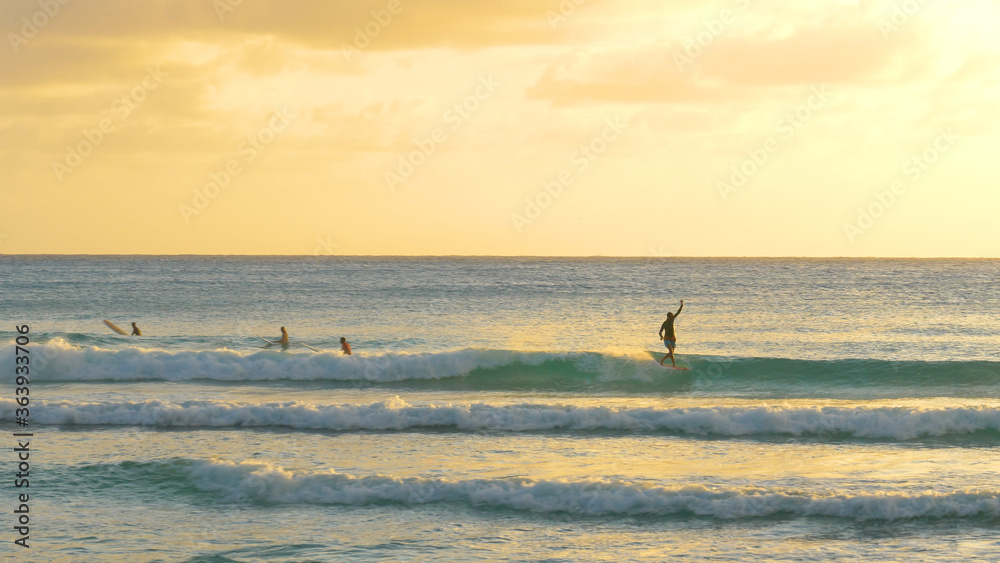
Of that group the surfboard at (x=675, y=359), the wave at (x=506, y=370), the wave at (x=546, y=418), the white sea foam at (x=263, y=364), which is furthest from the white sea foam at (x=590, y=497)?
the surfboard at (x=675, y=359)

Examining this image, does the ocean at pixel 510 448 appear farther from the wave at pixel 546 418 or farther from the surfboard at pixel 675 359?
the surfboard at pixel 675 359

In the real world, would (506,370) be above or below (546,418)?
above

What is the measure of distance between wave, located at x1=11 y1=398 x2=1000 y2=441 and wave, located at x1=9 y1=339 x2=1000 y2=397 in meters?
5.65

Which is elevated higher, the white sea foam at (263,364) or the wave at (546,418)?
the white sea foam at (263,364)

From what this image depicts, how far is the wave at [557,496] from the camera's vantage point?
39.2 ft

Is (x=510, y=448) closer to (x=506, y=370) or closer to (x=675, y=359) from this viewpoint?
(x=506, y=370)

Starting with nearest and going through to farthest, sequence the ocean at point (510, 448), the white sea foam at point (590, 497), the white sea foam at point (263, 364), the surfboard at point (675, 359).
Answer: the ocean at point (510, 448)
the white sea foam at point (590, 497)
the surfboard at point (675, 359)
the white sea foam at point (263, 364)

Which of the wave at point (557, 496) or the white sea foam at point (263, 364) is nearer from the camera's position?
the wave at point (557, 496)

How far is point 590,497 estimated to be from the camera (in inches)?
495

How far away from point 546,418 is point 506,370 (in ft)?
26.0

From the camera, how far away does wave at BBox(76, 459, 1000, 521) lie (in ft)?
39.2

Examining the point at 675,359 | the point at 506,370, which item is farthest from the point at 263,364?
the point at 675,359

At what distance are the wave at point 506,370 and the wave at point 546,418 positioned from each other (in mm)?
5649

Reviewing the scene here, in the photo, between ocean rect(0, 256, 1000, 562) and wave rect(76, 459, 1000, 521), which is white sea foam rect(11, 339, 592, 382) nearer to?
ocean rect(0, 256, 1000, 562)
